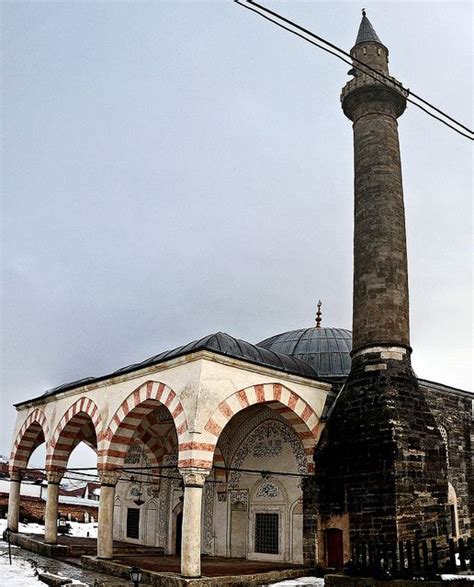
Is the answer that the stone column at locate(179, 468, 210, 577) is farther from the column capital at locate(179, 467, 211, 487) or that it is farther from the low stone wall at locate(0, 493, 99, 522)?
the low stone wall at locate(0, 493, 99, 522)

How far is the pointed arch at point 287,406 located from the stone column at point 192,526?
3.69 ft

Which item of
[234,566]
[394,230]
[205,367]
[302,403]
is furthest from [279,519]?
[394,230]

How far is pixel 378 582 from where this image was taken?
7.91m

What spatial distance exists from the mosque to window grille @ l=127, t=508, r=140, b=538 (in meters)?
0.76

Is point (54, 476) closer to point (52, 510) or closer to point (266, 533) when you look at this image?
point (52, 510)

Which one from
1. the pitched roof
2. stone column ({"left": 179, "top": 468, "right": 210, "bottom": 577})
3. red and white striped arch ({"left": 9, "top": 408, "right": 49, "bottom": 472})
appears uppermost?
the pitched roof

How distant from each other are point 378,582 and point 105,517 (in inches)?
207

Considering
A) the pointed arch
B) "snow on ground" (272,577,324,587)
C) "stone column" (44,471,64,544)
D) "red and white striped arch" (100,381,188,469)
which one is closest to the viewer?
"snow on ground" (272,577,324,587)

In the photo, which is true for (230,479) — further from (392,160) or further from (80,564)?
(392,160)

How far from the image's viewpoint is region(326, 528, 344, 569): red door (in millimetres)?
10375

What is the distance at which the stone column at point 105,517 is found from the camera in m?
11.1

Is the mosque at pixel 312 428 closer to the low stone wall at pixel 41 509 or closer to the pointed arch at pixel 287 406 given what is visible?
the pointed arch at pixel 287 406

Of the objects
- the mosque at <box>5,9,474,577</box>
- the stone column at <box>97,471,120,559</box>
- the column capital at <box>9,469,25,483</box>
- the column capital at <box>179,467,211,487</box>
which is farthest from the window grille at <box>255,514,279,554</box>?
the column capital at <box>9,469,25,483</box>

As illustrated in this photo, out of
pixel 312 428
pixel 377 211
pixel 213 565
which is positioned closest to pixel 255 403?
pixel 312 428
